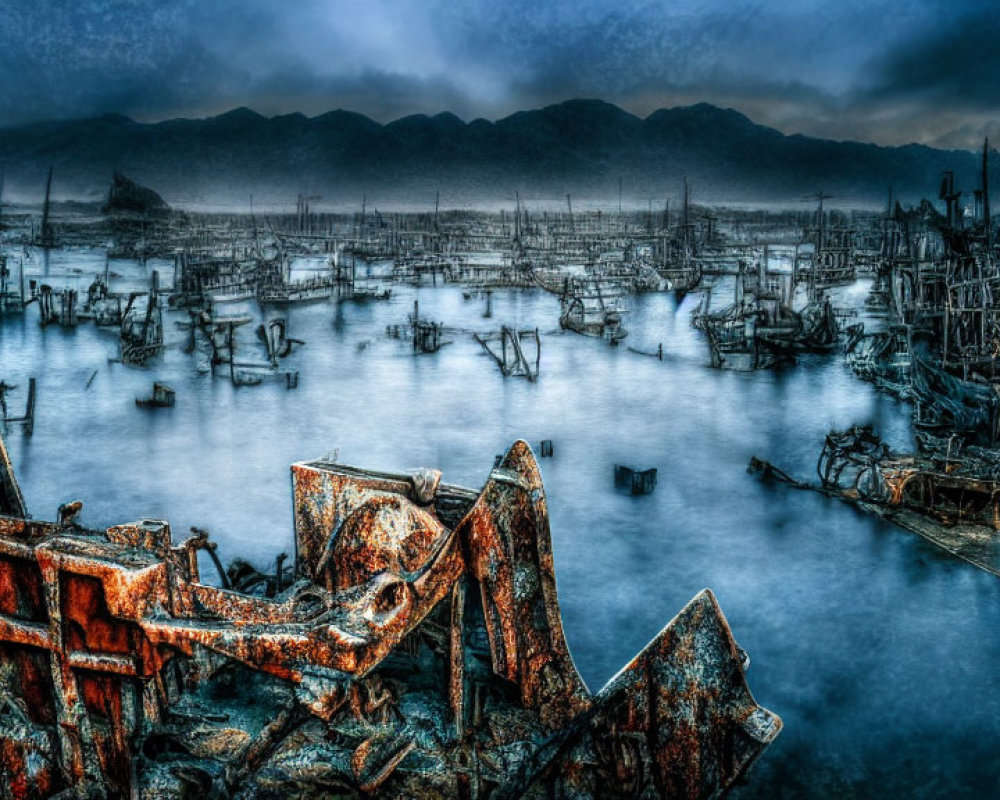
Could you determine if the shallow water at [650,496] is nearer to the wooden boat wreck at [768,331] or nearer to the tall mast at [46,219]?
the wooden boat wreck at [768,331]

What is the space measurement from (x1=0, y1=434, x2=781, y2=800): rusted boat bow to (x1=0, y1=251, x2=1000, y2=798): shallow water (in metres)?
2.64

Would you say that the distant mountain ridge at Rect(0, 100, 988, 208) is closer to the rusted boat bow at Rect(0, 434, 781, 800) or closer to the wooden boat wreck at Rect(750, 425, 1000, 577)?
the wooden boat wreck at Rect(750, 425, 1000, 577)

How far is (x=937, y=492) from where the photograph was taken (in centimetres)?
1212

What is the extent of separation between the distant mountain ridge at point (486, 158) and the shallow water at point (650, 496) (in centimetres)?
2943

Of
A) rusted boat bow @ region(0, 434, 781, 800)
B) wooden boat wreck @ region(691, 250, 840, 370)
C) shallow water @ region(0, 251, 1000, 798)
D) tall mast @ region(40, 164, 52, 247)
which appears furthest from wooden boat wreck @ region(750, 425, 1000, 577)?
tall mast @ region(40, 164, 52, 247)

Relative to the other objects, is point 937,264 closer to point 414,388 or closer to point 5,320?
point 414,388

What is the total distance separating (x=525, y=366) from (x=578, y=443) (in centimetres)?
679

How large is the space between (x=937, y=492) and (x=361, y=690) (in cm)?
1019

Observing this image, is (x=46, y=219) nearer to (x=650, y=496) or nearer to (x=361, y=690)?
(x=650, y=496)

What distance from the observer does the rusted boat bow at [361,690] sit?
3584 mm

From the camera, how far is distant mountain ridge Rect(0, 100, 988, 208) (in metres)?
54.8

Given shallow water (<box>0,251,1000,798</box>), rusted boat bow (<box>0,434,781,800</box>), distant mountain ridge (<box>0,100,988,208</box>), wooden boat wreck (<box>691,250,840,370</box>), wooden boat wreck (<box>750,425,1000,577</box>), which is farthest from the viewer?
distant mountain ridge (<box>0,100,988,208</box>)

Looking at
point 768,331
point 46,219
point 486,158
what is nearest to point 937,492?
point 768,331

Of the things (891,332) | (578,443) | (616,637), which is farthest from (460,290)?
(616,637)
